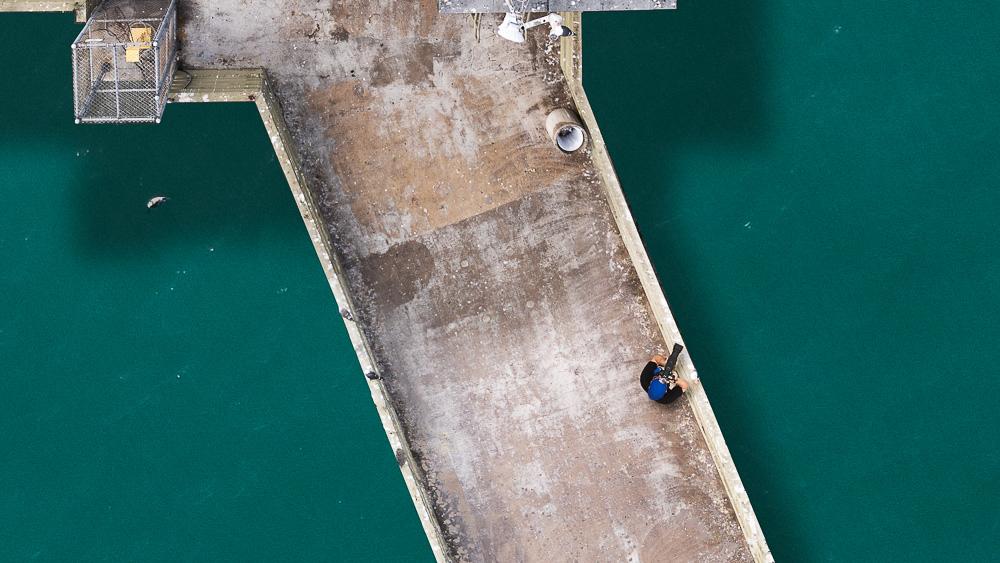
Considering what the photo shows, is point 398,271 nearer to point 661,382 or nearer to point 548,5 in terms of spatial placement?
point 661,382

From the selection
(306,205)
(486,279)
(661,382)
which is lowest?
(661,382)

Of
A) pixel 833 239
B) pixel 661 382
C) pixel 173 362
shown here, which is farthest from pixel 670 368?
pixel 173 362

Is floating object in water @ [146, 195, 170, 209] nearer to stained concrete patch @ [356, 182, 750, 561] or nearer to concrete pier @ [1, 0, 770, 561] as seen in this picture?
concrete pier @ [1, 0, 770, 561]

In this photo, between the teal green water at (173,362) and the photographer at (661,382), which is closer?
the photographer at (661,382)

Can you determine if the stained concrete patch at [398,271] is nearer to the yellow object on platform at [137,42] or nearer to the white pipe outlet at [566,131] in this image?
the white pipe outlet at [566,131]

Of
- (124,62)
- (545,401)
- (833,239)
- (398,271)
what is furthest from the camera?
(833,239)

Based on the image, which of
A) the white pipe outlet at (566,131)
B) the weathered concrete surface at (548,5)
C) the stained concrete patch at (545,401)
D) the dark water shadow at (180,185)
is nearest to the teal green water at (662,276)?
the dark water shadow at (180,185)

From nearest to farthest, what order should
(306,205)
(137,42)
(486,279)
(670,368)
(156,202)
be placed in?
(137,42) < (306,205) < (670,368) < (486,279) < (156,202)

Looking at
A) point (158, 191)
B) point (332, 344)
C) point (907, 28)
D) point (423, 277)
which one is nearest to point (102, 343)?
point (158, 191)
